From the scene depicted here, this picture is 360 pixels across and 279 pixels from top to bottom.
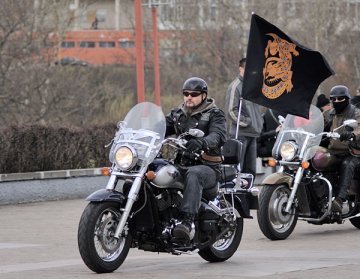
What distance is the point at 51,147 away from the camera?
1969 cm

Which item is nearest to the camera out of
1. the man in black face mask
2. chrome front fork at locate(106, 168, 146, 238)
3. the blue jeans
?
chrome front fork at locate(106, 168, 146, 238)

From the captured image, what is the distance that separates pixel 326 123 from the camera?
597 inches

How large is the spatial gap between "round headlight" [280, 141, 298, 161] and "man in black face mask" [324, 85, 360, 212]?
0.61 metres

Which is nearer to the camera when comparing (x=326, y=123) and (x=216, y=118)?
(x=216, y=118)

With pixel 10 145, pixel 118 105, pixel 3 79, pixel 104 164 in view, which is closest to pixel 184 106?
pixel 10 145

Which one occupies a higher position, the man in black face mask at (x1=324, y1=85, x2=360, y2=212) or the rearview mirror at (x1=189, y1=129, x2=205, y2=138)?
the rearview mirror at (x1=189, y1=129, x2=205, y2=138)

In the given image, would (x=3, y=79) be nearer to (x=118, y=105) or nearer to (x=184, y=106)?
(x=118, y=105)

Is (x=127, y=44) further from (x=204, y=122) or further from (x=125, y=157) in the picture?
(x=125, y=157)

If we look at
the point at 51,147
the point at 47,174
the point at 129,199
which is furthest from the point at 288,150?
the point at 51,147

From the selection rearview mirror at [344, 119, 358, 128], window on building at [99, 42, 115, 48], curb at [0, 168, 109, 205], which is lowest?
window on building at [99, 42, 115, 48]

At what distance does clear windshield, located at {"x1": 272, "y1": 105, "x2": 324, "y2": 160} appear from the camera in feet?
47.6

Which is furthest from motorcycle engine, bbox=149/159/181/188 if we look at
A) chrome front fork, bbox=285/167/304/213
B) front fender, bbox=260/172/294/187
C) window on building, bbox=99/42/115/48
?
window on building, bbox=99/42/115/48

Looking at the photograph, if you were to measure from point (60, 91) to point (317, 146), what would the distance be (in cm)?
2395

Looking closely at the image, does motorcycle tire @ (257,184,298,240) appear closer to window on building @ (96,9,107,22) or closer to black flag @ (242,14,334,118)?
black flag @ (242,14,334,118)
